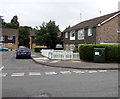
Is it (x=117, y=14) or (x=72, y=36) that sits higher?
(x=117, y=14)

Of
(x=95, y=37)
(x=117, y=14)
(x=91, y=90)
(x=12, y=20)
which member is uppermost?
(x=12, y=20)

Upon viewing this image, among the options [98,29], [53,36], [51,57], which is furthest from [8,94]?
[53,36]

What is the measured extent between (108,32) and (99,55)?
12810 mm

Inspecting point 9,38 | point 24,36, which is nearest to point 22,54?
point 9,38

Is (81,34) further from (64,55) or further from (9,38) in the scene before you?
(9,38)

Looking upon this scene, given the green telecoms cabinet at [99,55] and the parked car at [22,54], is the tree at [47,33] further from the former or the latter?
the green telecoms cabinet at [99,55]

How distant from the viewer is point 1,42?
68625mm

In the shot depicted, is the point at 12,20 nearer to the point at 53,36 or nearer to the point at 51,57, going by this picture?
the point at 53,36

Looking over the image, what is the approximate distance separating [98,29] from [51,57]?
10993mm

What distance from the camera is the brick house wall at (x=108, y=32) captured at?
29.3 m

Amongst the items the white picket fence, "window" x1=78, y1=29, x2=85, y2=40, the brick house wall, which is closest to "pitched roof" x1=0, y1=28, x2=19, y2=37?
"window" x1=78, y1=29, x2=85, y2=40

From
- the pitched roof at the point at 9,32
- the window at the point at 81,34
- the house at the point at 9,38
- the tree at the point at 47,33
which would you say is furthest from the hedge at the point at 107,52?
the pitched roof at the point at 9,32

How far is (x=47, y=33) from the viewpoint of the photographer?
Result: 38375 millimetres

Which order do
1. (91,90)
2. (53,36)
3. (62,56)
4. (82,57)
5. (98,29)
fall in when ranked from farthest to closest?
(53,36) < (98,29) < (62,56) < (82,57) < (91,90)
